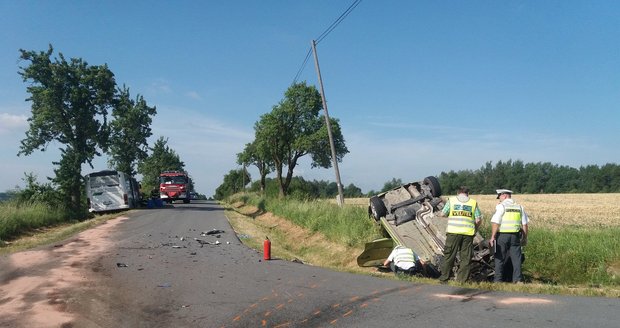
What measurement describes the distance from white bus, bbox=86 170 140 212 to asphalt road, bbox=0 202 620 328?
20667 mm

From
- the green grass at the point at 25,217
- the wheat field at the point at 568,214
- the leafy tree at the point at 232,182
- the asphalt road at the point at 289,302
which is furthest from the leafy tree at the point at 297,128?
the leafy tree at the point at 232,182

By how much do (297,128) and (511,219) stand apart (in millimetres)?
28977

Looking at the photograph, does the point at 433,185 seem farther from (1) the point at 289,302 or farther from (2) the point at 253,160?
(2) the point at 253,160

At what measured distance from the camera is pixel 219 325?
6047mm

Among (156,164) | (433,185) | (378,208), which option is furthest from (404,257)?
(156,164)

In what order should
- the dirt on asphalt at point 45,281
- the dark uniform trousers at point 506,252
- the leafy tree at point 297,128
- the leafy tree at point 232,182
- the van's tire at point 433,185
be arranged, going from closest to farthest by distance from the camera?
the dirt on asphalt at point 45,281 → the dark uniform trousers at point 506,252 → the van's tire at point 433,185 → the leafy tree at point 297,128 → the leafy tree at point 232,182

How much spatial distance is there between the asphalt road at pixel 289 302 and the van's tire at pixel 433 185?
4.32 meters

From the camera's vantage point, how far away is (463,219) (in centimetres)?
955

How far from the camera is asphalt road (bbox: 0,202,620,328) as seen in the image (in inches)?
239

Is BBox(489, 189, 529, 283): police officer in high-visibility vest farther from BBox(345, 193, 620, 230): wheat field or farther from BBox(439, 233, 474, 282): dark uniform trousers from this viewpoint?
BBox(345, 193, 620, 230): wheat field

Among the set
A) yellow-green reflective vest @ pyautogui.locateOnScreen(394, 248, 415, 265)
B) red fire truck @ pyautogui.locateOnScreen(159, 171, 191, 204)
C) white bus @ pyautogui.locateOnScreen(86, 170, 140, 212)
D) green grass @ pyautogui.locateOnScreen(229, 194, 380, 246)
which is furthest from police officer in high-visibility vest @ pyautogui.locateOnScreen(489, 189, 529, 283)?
red fire truck @ pyautogui.locateOnScreen(159, 171, 191, 204)

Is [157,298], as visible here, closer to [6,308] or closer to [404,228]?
[6,308]

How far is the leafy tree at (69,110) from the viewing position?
31328 mm

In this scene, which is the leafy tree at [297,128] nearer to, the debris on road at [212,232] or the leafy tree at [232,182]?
the debris on road at [212,232]
